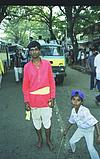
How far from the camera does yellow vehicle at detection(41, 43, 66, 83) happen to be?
21.4 m

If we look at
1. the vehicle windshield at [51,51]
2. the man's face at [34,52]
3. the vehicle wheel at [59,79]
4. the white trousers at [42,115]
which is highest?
the man's face at [34,52]

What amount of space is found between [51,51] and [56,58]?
0.64 metres

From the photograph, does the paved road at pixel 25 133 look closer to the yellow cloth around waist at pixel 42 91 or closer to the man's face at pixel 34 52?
the yellow cloth around waist at pixel 42 91

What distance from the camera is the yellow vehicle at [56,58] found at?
21.4 m

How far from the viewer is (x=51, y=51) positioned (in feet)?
71.9

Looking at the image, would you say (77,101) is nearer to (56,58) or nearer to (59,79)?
(56,58)

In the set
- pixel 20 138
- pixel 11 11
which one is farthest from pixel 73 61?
pixel 20 138

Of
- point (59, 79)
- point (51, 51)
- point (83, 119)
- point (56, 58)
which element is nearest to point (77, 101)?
point (83, 119)

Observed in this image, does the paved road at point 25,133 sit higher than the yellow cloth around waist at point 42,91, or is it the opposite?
the yellow cloth around waist at point 42,91

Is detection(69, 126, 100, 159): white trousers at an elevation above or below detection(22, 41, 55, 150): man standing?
below

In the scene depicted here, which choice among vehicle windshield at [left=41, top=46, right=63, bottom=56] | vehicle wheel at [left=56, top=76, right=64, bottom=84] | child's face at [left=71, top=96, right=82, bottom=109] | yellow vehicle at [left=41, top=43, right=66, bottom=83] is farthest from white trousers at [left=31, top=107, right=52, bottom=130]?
vehicle windshield at [left=41, top=46, right=63, bottom=56]

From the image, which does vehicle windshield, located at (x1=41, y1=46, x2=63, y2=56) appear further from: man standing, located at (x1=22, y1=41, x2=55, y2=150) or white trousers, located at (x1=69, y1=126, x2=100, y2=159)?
white trousers, located at (x1=69, y1=126, x2=100, y2=159)

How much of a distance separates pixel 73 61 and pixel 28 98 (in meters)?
38.0

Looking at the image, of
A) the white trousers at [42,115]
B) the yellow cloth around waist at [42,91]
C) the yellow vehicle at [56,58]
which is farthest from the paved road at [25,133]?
the yellow vehicle at [56,58]
